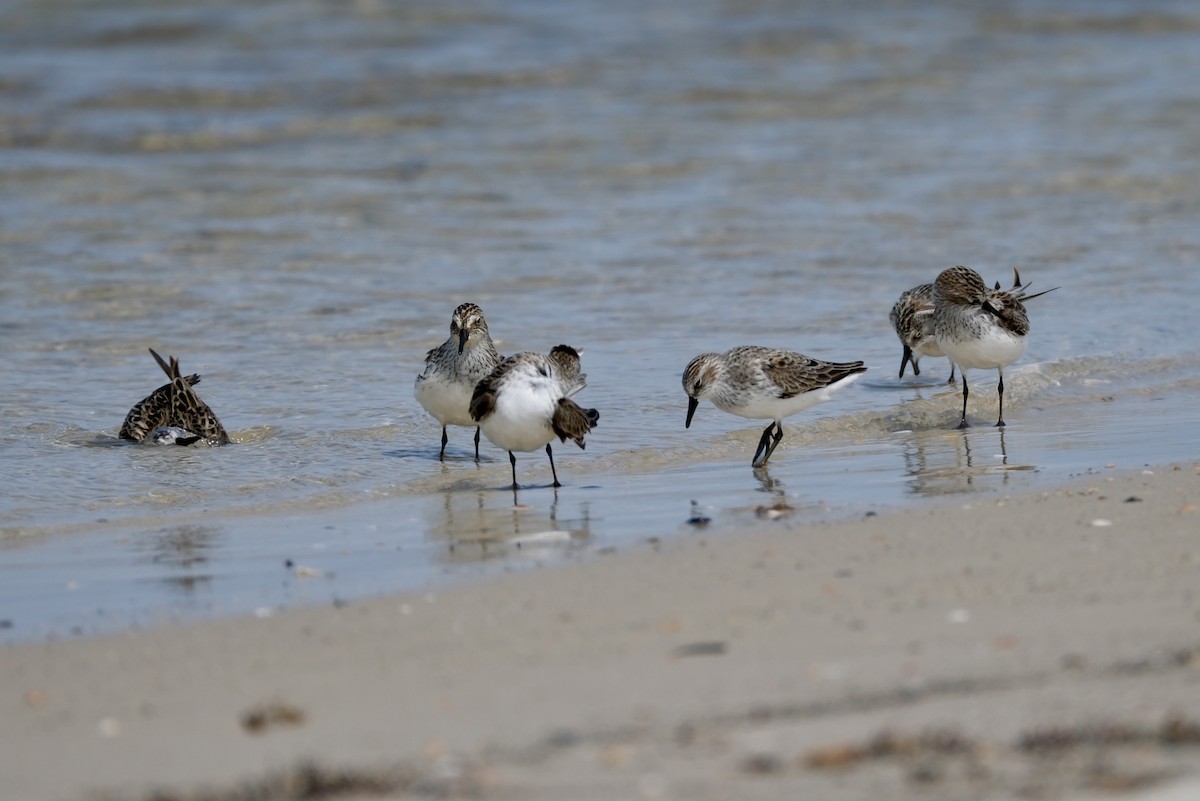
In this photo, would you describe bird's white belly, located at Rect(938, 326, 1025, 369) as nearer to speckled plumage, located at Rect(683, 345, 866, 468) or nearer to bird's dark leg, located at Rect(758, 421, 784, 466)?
speckled plumage, located at Rect(683, 345, 866, 468)

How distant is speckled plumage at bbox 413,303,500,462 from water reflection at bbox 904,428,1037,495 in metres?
2.47

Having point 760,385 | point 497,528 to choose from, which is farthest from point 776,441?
point 497,528

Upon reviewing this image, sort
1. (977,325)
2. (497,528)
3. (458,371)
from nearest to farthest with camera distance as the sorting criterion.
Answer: (497,528) < (458,371) < (977,325)

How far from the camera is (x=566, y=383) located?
9461mm

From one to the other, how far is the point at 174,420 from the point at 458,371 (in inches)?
72.0

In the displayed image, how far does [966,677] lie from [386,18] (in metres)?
24.9

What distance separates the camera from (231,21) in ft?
91.6

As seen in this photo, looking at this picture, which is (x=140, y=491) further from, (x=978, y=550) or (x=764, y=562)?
(x=978, y=550)

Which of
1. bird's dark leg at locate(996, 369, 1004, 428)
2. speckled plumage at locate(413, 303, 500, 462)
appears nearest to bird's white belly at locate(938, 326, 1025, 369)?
bird's dark leg at locate(996, 369, 1004, 428)

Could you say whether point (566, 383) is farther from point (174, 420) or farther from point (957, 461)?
point (174, 420)

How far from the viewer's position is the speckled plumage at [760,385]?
9.14 m

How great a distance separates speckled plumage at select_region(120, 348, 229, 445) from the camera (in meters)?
9.86

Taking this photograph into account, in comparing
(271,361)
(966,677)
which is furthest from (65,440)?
(966,677)

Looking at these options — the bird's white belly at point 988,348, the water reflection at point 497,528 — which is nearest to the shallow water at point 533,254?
the water reflection at point 497,528
